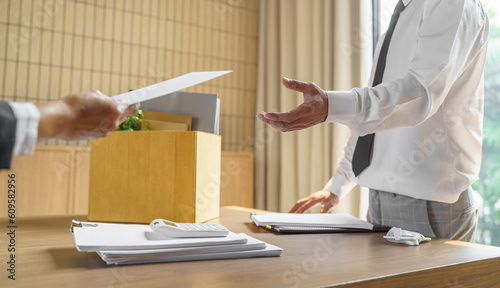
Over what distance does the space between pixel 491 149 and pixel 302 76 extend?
4.70ft

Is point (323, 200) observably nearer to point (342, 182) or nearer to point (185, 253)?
point (342, 182)

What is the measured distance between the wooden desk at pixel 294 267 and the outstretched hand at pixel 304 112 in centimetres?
25

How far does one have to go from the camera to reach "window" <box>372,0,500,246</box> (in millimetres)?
2059

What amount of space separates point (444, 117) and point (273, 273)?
82 cm

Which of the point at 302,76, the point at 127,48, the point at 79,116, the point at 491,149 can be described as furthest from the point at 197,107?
the point at 127,48

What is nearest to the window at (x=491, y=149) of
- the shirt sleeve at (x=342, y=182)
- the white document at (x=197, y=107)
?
the shirt sleeve at (x=342, y=182)

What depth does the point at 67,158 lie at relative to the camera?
2641mm

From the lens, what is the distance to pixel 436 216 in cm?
120

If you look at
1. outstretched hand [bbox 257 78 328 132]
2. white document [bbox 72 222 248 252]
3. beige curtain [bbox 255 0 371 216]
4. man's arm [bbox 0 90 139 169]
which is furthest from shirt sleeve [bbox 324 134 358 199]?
beige curtain [bbox 255 0 371 216]

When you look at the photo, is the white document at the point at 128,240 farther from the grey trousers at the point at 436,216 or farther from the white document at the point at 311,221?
the grey trousers at the point at 436,216

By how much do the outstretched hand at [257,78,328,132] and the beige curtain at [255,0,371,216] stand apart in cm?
188

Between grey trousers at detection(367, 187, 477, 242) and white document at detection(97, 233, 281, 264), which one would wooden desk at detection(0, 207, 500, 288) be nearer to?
white document at detection(97, 233, 281, 264)

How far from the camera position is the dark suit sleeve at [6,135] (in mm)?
490

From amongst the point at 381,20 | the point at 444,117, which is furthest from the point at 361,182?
the point at 381,20
